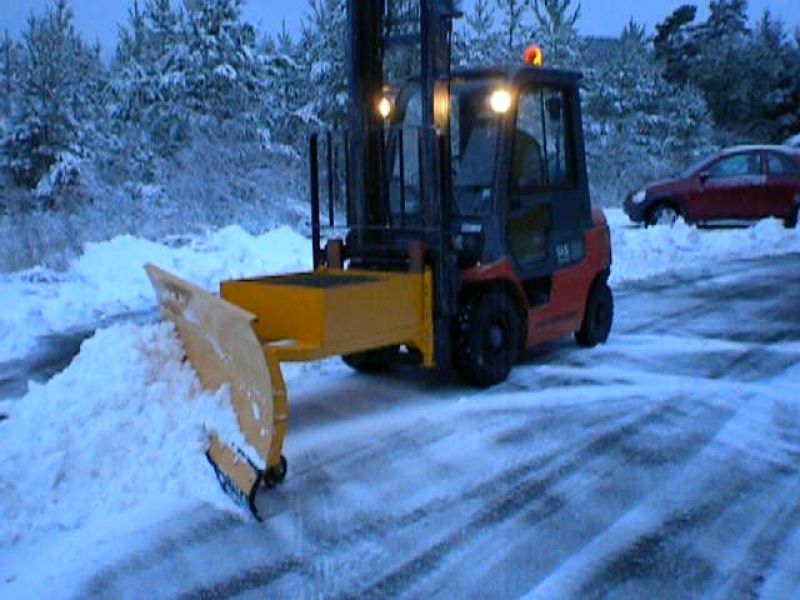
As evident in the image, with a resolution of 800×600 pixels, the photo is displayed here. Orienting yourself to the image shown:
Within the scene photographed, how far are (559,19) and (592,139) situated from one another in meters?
3.96

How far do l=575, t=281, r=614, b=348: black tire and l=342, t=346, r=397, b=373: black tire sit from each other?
180cm

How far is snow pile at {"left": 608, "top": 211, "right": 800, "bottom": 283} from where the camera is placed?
43.2 ft

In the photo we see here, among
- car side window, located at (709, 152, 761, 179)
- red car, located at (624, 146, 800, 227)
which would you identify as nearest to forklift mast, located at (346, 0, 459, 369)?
red car, located at (624, 146, 800, 227)

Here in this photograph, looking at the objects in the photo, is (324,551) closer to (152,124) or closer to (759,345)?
(759,345)

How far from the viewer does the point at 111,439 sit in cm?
444

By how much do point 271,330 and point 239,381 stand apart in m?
0.66

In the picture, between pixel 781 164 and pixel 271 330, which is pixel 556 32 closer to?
pixel 781 164

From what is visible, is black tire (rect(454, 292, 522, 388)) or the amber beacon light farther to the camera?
the amber beacon light

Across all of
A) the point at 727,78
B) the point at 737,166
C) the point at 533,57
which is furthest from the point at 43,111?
the point at 727,78

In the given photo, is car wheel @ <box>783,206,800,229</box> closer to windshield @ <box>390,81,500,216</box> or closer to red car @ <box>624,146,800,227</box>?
red car @ <box>624,146,800,227</box>

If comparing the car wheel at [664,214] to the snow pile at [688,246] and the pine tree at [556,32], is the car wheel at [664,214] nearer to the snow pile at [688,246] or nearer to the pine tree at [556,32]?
the snow pile at [688,246]

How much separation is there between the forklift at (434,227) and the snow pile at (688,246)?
5.85 metres

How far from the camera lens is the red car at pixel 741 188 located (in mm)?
15938

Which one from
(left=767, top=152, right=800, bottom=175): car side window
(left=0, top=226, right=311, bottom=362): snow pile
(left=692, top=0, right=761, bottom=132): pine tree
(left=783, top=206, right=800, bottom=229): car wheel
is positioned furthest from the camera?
(left=692, top=0, right=761, bottom=132): pine tree
